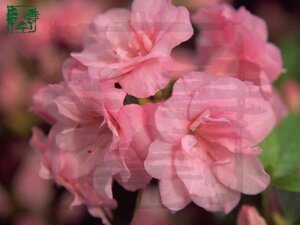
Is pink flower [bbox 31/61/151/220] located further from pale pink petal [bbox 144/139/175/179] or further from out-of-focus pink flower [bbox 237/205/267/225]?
out-of-focus pink flower [bbox 237/205/267/225]

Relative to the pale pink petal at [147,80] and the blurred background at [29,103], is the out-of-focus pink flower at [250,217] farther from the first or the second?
the blurred background at [29,103]

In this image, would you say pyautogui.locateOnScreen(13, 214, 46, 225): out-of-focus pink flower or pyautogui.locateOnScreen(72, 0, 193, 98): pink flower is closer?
pyautogui.locateOnScreen(72, 0, 193, 98): pink flower

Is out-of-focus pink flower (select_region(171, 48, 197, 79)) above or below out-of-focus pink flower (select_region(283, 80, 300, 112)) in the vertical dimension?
above

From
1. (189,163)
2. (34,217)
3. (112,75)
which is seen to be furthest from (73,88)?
(34,217)

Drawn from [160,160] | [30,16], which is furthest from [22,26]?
[160,160]

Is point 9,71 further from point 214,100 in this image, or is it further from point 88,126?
point 214,100

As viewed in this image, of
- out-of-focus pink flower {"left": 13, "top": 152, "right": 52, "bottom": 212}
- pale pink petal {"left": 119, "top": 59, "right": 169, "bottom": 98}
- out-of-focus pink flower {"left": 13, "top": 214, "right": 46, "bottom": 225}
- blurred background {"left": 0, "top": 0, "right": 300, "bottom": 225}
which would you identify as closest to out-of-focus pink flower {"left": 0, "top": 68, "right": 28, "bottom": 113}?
blurred background {"left": 0, "top": 0, "right": 300, "bottom": 225}

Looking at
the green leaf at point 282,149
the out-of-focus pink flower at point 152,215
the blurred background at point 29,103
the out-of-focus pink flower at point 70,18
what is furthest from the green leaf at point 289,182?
the out-of-focus pink flower at point 70,18
